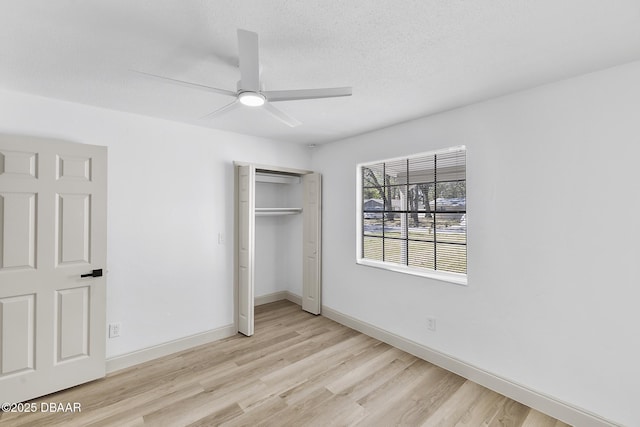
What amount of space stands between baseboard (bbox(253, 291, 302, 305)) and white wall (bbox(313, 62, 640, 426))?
2219 millimetres

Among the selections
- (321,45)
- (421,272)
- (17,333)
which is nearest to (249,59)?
(321,45)

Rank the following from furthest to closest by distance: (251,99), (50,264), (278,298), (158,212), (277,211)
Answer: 1. (278,298)
2. (277,211)
3. (158,212)
4. (50,264)
5. (251,99)

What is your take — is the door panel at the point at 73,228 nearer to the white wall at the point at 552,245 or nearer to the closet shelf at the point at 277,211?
the closet shelf at the point at 277,211

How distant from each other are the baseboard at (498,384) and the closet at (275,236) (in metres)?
1.28

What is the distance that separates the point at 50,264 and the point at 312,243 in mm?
2858

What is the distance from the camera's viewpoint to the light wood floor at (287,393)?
6.96ft

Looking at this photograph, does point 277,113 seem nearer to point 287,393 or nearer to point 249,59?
point 249,59

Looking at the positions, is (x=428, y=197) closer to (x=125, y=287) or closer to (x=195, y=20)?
(x=195, y=20)

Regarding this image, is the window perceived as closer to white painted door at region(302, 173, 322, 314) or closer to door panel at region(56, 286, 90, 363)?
white painted door at region(302, 173, 322, 314)

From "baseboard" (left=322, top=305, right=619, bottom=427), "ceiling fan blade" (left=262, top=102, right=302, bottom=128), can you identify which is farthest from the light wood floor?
"ceiling fan blade" (left=262, top=102, right=302, bottom=128)

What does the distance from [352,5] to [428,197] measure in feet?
7.24

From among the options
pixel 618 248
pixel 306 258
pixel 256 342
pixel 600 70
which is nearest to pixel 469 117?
pixel 600 70

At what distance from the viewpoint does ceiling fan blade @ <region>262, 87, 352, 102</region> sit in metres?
1.69

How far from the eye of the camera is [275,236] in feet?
16.2
